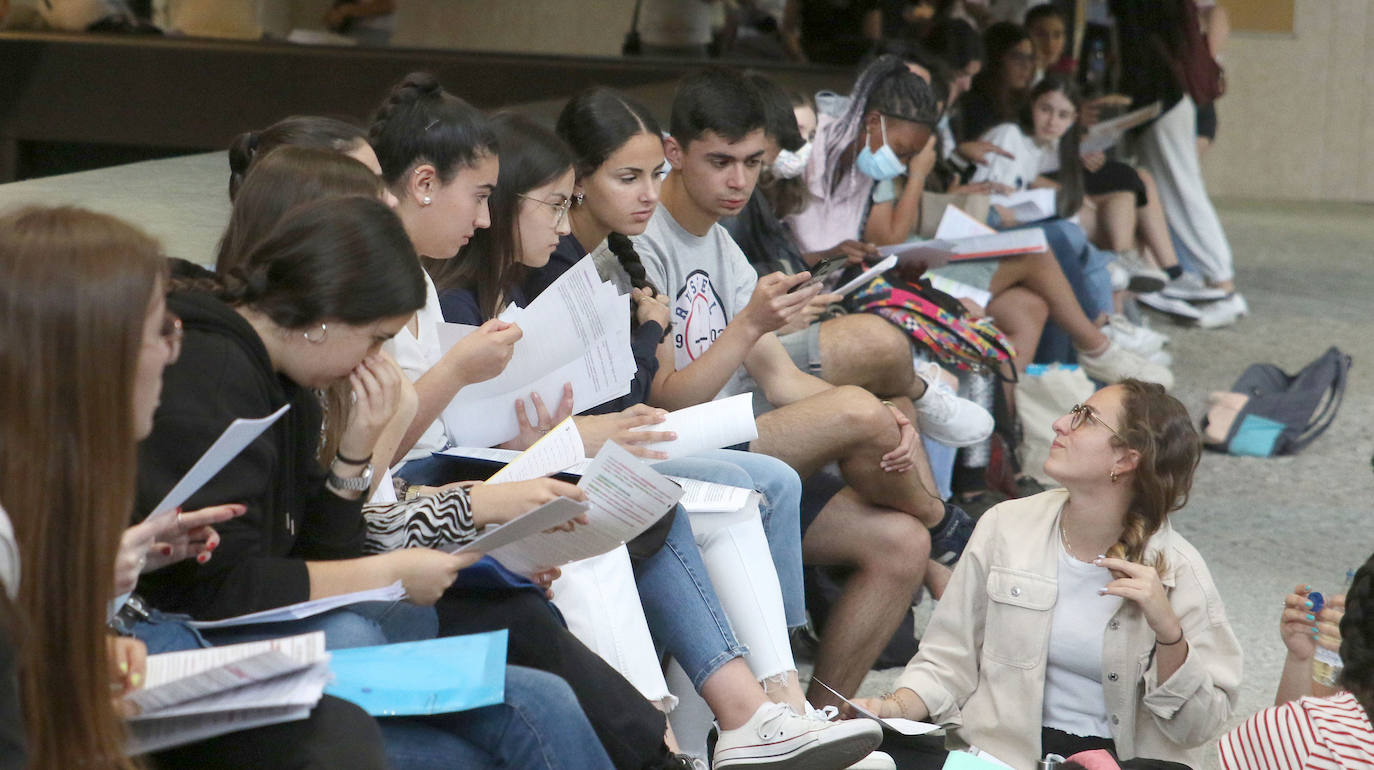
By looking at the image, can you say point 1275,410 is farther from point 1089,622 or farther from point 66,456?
point 66,456

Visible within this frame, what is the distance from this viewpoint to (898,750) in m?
2.35

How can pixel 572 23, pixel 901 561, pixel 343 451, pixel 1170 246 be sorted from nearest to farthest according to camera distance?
pixel 343 451, pixel 901 561, pixel 1170 246, pixel 572 23

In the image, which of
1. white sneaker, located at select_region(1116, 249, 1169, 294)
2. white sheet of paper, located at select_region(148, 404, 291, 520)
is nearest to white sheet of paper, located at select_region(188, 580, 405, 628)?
white sheet of paper, located at select_region(148, 404, 291, 520)

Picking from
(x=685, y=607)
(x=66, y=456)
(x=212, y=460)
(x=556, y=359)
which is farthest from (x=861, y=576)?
(x=66, y=456)

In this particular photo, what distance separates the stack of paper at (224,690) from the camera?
4.26 feet

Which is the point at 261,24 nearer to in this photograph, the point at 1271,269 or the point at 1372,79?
the point at 1271,269

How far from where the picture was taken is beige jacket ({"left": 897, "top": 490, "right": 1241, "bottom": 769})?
2.30m

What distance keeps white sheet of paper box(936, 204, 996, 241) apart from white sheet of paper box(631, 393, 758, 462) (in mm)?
2337

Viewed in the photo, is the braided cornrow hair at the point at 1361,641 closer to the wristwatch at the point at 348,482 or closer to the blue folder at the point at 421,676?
the blue folder at the point at 421,676

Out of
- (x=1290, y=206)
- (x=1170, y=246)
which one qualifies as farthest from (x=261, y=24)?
(x=1290, y=206)

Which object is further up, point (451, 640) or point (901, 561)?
point (451, 640)

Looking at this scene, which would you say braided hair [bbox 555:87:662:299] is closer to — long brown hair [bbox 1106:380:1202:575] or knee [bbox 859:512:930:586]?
knee [bbox 859:512:930:586]

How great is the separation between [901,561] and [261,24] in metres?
5.65

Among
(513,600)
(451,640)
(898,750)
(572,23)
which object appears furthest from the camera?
(572,23)
